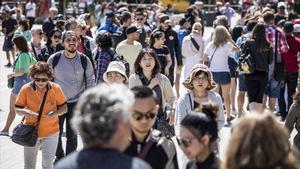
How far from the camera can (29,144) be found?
297 inches

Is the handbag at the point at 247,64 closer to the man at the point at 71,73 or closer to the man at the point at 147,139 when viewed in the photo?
the man at the point at 71,73

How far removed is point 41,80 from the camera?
25.1 feet

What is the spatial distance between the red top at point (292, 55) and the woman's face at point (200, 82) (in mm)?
5422

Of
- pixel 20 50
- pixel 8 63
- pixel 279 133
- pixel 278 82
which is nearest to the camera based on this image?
pixel 279 133

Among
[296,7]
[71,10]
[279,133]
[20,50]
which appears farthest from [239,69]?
[71,10]

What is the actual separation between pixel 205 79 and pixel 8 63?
1509 centimetres

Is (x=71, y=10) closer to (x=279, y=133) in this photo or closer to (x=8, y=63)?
(x=8, y=63)

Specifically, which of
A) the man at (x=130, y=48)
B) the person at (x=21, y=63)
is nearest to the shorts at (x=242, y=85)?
the man at (x=130, y=48)

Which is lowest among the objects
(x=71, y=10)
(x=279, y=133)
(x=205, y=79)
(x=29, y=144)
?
(x=71, y=10)

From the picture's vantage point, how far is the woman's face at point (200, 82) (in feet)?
22.6

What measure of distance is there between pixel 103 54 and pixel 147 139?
5.74m

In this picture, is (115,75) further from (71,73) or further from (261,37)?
(261,37)

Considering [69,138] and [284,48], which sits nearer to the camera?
[69,138]

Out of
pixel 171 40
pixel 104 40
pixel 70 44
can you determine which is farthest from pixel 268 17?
pixel 70 44
